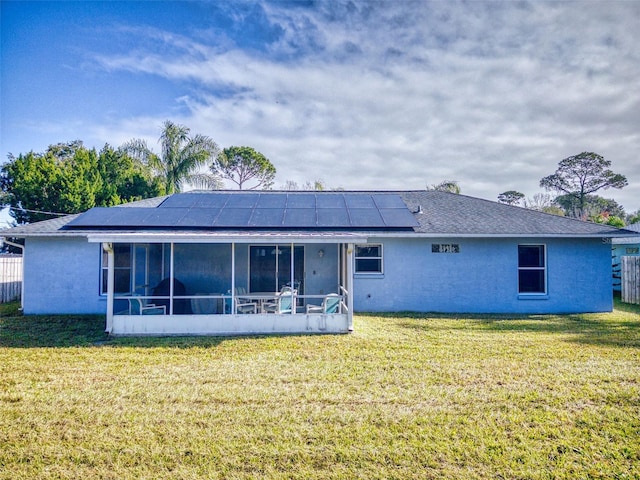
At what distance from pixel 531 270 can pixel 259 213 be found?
29.7 ft

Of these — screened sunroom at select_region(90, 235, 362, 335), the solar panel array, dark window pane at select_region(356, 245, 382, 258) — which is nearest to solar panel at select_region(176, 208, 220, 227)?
the solar panel array

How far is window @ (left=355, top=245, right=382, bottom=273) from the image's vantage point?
1234 centimetres

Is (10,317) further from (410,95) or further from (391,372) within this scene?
(410,95)

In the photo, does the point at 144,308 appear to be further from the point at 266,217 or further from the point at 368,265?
the point at 368,265

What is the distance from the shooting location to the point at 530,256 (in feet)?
40.9

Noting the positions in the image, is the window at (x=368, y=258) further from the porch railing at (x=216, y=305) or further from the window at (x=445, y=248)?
the window at (x=445, y=248)

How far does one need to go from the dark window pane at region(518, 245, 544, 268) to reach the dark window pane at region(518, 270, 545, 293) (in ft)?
0.76

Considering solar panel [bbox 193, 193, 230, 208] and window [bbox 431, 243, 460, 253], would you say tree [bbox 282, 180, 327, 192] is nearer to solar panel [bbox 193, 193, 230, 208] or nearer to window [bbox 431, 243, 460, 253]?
solar panel [bbox 193, 193, 230, 208]

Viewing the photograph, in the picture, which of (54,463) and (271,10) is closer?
(54,463)

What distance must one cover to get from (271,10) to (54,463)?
11737 mm

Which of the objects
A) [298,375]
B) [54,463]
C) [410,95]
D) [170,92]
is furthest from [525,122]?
[54,463]

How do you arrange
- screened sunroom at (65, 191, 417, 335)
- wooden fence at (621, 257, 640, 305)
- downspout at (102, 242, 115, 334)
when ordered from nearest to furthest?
downspout at (102, 242, 115, 334), screened sunroom at (65, 191, 417, 335), wooden fence at (621, 257, 640, 305)

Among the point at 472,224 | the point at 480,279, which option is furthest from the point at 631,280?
the point at 472,224

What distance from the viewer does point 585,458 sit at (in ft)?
12.4
